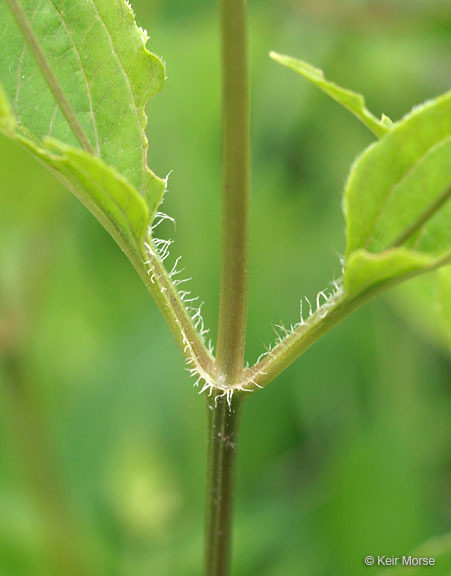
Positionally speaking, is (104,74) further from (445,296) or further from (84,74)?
(445,296)

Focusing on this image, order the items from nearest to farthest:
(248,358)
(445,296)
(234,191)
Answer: (234,191) < (445,296) < (248,358)

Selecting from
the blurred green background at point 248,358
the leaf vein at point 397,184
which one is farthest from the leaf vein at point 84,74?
the blurred green background at point 248,358

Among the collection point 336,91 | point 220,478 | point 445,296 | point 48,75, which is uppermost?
point 48,75

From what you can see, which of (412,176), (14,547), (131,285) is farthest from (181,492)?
(412,176)

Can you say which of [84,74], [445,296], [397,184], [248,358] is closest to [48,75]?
[84,74]

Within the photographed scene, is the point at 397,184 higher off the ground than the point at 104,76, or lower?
lower

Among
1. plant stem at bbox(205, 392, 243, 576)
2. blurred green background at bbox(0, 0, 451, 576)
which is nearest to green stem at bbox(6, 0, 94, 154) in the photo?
plant stem at bbox(205, 392, 243, 576)
